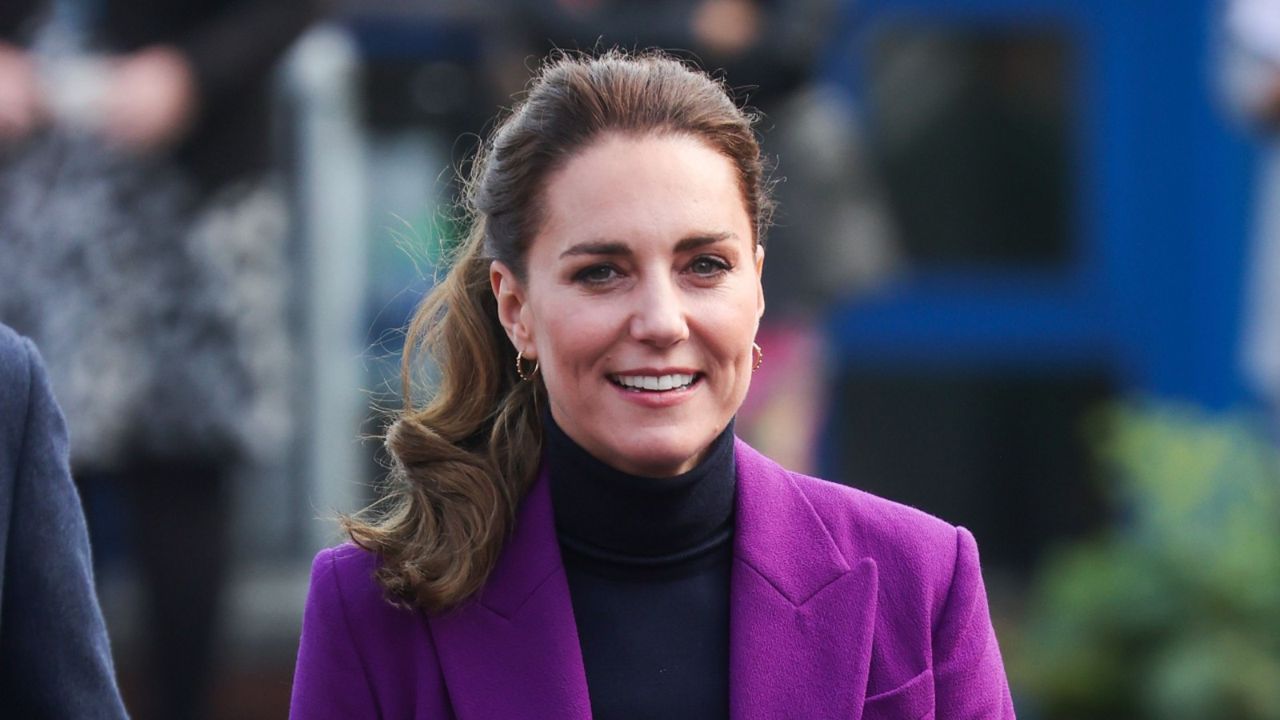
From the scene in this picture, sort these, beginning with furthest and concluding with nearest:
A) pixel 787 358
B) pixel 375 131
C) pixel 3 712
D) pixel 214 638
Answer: pixel 375 131 → pixel 787 358 → pixel 214 638 → pixel 3 712

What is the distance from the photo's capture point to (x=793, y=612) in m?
2.69

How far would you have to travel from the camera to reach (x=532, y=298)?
8.79 ft

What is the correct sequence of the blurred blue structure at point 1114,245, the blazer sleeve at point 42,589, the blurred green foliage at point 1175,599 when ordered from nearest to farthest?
the blazer sleeve at point 42,589 < the blurred green foliage at point 1175,599 < the blurred blue structure at point 1114,245

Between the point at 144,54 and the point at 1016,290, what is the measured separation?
3.13 m

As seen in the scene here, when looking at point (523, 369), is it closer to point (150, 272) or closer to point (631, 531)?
point (631, 531)

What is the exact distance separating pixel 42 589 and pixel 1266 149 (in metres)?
4.48

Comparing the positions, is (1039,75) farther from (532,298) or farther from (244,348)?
(532,298)

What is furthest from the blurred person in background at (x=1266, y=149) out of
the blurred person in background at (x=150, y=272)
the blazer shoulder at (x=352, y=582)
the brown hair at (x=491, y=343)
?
the blazer shoulder at (x=352, y=582)

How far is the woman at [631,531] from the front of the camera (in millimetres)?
2607

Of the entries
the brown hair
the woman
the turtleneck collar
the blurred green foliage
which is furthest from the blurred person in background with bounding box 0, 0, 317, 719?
the blurred green foliage

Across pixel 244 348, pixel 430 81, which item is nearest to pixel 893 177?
pixel 430 81

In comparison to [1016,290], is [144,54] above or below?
above

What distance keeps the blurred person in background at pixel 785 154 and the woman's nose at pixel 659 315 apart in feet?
6.09

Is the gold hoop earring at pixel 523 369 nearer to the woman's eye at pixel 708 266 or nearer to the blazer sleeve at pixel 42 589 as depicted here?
the woman's eye at pixel 708 266
